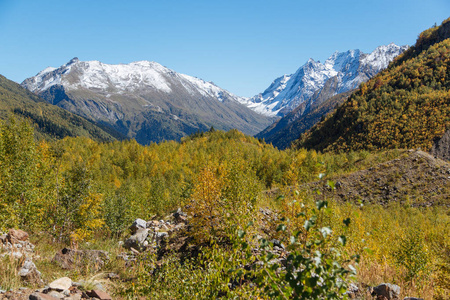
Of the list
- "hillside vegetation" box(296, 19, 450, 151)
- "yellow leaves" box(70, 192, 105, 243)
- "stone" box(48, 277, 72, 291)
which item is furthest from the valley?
"hillside vegetation" box(296, 19, 450, 151)

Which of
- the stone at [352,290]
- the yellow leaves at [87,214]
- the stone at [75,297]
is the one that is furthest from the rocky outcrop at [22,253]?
the stone at [352,290]

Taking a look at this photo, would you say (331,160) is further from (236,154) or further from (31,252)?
(31,252)

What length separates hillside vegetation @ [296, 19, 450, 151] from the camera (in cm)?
7394

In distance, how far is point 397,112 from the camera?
82.6m

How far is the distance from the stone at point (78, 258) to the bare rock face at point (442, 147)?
270 ft

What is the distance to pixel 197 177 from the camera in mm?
14109

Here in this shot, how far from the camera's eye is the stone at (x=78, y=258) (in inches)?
415

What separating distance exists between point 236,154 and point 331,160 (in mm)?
58935

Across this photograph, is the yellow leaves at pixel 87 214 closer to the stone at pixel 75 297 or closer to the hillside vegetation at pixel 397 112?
the stone at pixel 75 297

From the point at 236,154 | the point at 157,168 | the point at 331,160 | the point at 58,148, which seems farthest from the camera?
the point at 157,168

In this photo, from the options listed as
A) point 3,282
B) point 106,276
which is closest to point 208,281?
point 3,282

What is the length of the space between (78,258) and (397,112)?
316 ft

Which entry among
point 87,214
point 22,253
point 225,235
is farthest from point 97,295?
point 87,214

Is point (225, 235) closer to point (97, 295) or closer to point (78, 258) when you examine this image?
point (97, 295)
